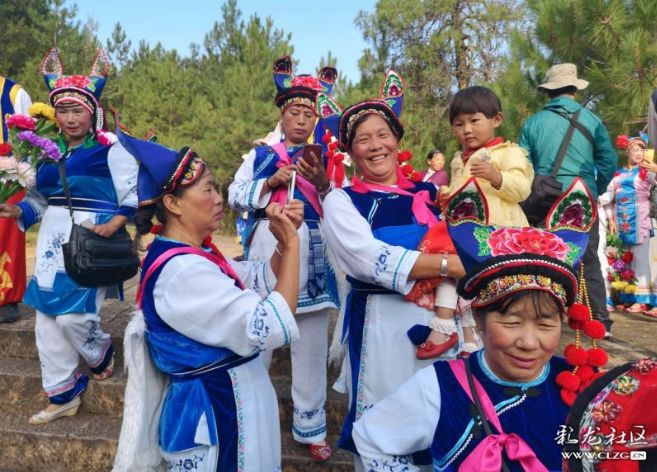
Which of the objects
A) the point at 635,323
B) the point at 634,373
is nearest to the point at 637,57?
the point at 635,323

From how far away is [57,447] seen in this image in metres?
3.22

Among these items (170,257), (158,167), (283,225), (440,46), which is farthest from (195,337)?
(440,46)

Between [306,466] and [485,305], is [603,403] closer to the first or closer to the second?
[485,305]

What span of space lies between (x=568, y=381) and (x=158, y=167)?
4.90ft

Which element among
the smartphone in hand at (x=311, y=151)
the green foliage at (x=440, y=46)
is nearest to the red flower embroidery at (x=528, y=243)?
the smartphone in hand at (x=311, y=151)

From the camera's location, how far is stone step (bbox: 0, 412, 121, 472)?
321 cm

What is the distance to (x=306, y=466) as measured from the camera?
2998mm

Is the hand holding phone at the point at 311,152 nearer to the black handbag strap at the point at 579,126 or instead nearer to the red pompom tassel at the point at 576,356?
the red pompom tassel at the point at 576,356

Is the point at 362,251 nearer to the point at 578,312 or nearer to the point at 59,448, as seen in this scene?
the point at 578,312

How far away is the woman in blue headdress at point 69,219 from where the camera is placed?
326 cm

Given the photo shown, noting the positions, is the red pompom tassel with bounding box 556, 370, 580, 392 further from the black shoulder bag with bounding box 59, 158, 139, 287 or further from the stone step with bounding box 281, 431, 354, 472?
the black shoulder bag with bounding box 59, 158, 139, 287

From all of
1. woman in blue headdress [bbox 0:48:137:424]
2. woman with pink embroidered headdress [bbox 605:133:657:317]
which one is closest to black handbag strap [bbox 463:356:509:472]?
woman in blue headdress [bbox 0:48:137:424]

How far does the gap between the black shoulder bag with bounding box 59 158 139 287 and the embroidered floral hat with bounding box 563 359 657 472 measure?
2.75m

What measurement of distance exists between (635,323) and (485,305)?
490 centimetres
